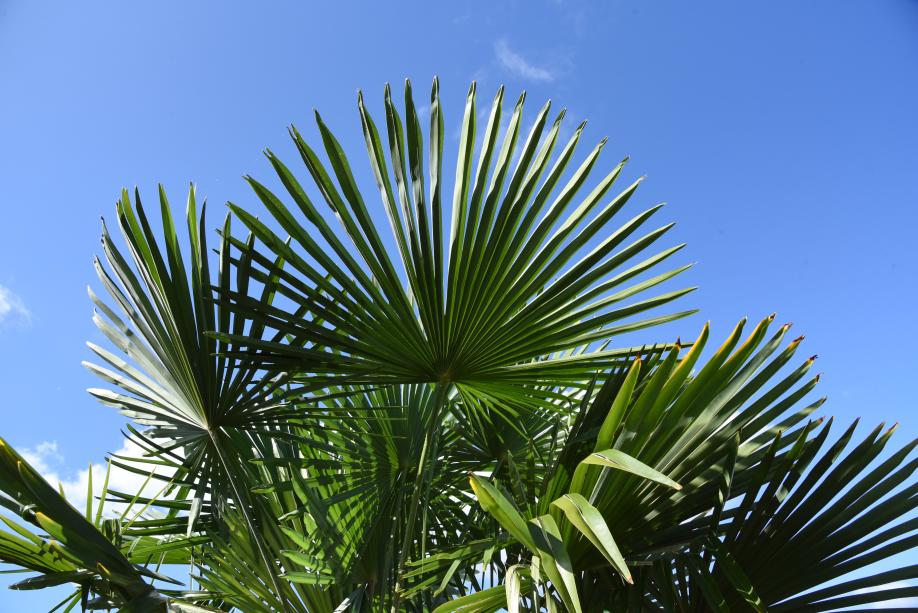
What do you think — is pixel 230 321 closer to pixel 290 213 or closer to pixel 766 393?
pixel 290 213

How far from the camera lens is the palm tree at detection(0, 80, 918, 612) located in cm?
169

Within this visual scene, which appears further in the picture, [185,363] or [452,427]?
[452,427]

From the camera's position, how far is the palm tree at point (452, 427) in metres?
1.69

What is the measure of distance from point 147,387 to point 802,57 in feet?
17.6

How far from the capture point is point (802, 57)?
4711 millimetres

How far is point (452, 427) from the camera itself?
3123 mm

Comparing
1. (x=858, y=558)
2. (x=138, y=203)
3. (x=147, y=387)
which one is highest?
(x=138, y=203)

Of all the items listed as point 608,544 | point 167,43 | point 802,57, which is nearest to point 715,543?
point 608,544

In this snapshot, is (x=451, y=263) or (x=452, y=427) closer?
(x=451, y=263)

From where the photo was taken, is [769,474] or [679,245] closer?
[769,474]

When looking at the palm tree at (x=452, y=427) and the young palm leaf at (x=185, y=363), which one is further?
the young palm leaf at (x=185, y=363)

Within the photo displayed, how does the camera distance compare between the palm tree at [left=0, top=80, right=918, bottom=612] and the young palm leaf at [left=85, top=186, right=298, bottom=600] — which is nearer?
the palm tree at [left=0, top=80, right=918, bottom=612]

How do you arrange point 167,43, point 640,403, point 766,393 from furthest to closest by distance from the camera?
point 167,43 < point 766,393 < point 640,403

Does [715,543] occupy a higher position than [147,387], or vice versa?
[147,387]
